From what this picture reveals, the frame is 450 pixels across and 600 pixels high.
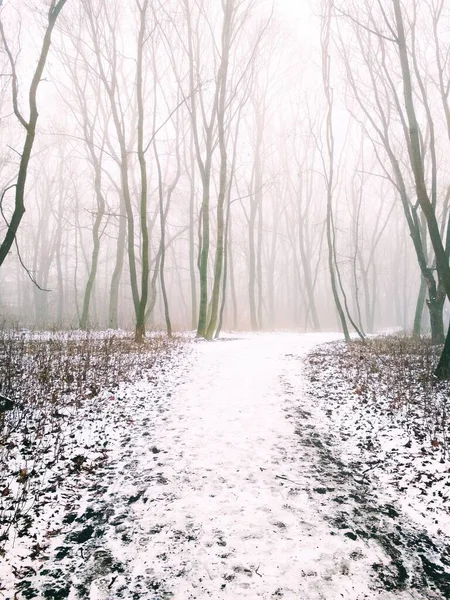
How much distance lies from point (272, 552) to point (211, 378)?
17.2 feet

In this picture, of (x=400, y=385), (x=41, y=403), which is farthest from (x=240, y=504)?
(x=400, y=385)

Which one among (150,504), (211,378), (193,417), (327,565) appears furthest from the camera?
(211,378)

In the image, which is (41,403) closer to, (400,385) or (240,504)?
(240,504)

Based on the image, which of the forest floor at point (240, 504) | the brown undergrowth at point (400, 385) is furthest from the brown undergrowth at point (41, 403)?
the brown undergrowth at point (400, 385)

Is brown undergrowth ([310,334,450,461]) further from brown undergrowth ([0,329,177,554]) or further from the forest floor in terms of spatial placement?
brown undergrowth ([0,329,177,554])

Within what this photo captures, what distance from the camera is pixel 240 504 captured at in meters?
3.77

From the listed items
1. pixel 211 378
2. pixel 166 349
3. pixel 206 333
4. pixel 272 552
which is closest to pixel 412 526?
pixel 272 552

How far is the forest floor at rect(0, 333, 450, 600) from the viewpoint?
9.34ft

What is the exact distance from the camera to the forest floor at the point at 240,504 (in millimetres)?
2846

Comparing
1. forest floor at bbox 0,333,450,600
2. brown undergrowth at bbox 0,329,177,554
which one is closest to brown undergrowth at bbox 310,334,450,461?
forest floor at bbox 0,333,450,600

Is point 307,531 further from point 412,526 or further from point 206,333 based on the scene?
point 206,333

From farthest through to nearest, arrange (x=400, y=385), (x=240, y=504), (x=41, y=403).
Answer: (x=400, y=385) < (x=41, y=403) < (x=240, y=504)

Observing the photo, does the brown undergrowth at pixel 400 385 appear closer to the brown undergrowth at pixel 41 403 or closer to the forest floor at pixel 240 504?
the forest floor at pixel 240 504

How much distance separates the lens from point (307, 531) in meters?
3.38
